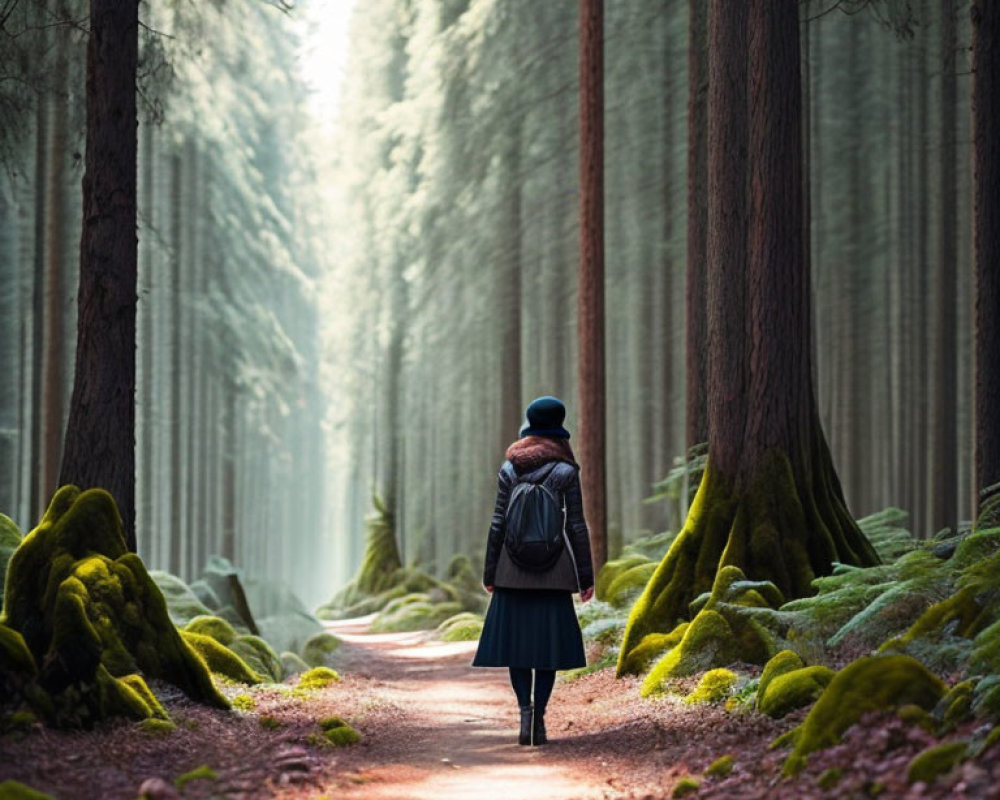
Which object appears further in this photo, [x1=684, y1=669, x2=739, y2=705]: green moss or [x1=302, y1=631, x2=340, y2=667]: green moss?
[x1=302, y1=631, x2=340, y2=667]: green moss

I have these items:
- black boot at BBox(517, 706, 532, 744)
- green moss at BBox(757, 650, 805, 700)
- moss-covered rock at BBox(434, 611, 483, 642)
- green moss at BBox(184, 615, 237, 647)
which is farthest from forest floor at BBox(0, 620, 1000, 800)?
moss-covered rock at BBox(434, 611, 483, 642)

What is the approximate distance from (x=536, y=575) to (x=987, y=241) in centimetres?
681

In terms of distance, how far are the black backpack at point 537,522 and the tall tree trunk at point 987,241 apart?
5.88 meters

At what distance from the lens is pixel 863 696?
18.3ft

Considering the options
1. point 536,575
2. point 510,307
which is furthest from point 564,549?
point 510,307

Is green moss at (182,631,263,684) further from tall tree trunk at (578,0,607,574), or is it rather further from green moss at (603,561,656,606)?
tall tree trunk at (578,0,607,574)

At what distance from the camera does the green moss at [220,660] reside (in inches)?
396

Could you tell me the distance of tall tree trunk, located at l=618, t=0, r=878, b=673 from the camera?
1012 cm

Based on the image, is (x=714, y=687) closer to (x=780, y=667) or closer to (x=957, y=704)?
(x=780, y=667)

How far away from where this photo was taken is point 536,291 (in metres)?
26.2

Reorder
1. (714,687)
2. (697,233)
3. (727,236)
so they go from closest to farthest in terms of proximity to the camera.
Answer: (714,687), (727,236), (697,233)

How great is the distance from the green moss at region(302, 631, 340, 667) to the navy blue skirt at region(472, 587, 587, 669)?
818 centimetres

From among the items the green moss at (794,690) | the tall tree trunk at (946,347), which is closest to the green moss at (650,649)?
the green moss at (794,690)

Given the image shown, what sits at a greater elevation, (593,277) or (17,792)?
(593,277)
